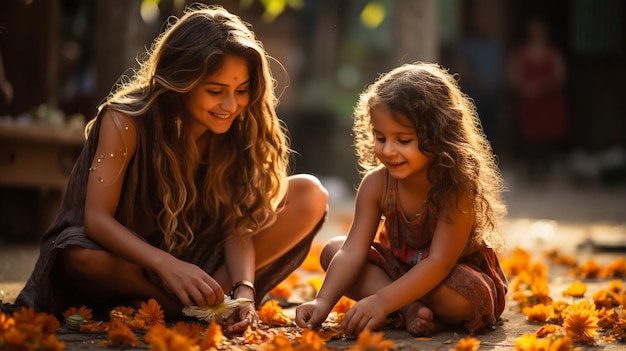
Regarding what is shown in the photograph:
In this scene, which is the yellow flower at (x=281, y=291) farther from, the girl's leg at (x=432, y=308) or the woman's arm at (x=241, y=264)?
the girl's leg at (x=432, y=308)

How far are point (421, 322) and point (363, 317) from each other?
0.73 feet

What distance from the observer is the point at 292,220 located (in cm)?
359

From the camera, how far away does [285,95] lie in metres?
12.8

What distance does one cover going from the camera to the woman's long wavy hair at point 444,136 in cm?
299

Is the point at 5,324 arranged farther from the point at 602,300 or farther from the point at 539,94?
the point at 539,94

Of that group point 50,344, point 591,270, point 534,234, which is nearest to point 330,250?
point 50,344

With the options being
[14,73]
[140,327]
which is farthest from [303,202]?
[14,73]

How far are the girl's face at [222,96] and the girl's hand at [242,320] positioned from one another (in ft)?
2.23

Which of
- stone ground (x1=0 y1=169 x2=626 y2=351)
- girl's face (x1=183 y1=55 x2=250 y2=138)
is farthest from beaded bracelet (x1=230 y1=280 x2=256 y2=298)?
girl's face (x1=183 y1=55 x2=250 y2=138)

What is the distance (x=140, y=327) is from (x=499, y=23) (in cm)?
1195

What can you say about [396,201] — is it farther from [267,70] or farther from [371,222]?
[267,70]

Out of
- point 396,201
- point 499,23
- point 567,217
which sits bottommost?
point 567,217

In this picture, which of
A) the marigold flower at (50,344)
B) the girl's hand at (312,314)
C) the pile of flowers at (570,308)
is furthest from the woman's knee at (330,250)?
the marigold flower at (50,344)

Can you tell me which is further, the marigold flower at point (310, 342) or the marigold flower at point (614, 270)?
the marigold flower at point (614, 270)
